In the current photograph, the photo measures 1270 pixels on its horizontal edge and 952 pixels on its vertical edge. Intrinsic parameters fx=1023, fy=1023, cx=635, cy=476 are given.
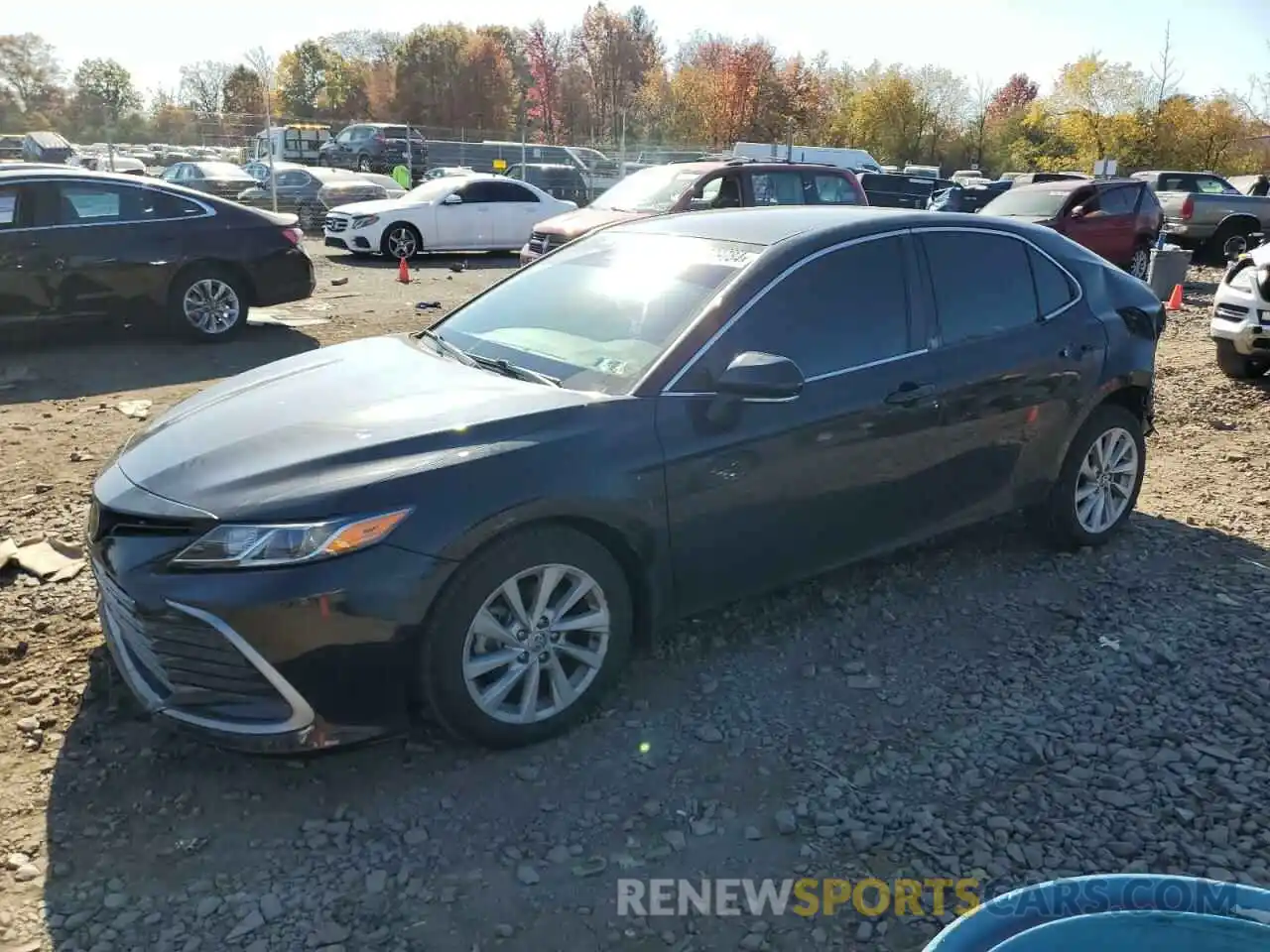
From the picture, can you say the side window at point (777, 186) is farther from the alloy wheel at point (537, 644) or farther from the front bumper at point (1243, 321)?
the alloy wheel at point (537, 644)

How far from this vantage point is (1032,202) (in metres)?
15.0

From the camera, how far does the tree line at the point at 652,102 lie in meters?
46.0

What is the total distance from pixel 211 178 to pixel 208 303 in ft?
54.3

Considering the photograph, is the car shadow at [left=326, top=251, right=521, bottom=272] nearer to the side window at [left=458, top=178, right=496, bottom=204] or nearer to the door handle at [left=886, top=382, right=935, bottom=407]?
the side window at [left=458, top=178, right=496, bottom=204]

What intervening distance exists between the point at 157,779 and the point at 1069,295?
428cm

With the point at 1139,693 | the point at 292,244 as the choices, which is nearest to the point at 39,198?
the point at 292,244

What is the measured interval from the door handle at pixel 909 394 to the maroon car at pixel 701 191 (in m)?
8.10

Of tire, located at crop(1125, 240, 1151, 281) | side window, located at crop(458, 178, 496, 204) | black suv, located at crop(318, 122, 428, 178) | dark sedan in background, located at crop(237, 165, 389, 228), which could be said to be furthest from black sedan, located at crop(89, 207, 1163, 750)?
black suv, located at crop(318, 122, 428, 178)

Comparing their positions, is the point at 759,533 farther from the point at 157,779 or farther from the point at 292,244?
the point at 292,244

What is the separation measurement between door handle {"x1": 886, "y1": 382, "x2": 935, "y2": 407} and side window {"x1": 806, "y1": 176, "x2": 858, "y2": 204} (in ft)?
30.5

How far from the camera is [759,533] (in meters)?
3.71

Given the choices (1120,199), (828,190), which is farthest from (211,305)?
(1120,199)

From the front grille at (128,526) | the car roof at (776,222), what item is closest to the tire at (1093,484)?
the car roof at (776,222)

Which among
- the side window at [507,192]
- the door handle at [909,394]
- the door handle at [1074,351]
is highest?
the side window at [507,192]
